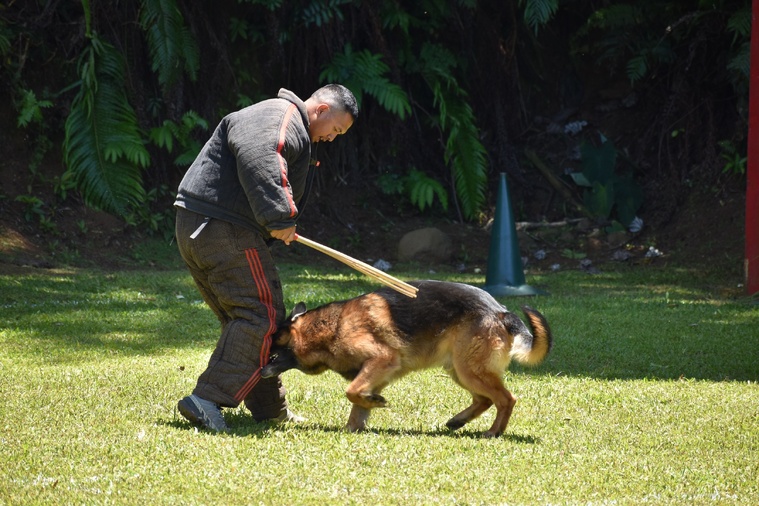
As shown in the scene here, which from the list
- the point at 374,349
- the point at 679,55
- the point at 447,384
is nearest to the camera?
the point at 374,349

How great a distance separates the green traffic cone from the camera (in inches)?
389

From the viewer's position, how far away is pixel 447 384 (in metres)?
6.10

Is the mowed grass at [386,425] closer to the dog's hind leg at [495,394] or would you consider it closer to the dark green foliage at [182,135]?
the dog's hind leg at [495,394]

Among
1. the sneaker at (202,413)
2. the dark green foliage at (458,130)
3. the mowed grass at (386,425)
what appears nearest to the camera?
the mowed grass at (386,425)

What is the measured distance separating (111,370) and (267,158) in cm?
245

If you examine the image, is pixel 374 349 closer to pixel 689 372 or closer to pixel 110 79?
pixel 689 372

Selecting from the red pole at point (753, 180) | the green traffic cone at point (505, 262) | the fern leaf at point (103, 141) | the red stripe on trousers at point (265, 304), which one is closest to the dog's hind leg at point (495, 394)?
the red stripe on trousers at point (265, 304)

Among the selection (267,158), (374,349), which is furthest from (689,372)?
(267,158)

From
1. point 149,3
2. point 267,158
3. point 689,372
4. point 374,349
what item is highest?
point 149,3

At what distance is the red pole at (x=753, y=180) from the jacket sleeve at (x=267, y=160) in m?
6.81

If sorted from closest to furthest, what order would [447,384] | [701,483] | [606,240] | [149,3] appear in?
1. [701,483]
2. [447,384]
3. [149,3]
4. [606,240]

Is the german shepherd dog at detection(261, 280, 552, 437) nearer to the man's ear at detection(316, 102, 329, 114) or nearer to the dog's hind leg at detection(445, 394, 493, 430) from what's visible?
the dog's hind leg at detection(445, 394, 493, 430)

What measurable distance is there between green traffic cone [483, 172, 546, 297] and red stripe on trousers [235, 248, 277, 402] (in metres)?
5.20

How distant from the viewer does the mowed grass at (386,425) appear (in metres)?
3.81
